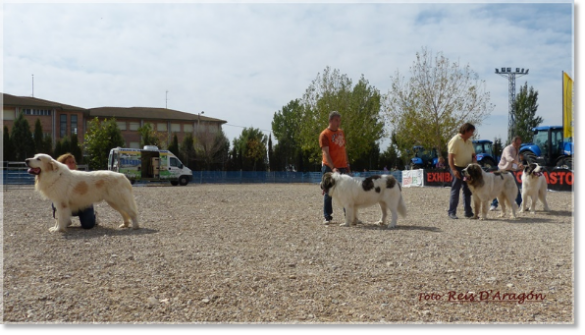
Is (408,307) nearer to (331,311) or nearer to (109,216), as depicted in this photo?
(331,311)

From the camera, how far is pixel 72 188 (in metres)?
7.08

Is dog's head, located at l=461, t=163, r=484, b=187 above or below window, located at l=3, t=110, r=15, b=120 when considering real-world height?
below

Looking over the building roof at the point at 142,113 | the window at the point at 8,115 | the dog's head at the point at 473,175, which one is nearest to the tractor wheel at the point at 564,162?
the dog's head at the point at 473,175

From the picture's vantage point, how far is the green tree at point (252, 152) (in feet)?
154

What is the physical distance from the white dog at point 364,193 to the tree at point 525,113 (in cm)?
2994

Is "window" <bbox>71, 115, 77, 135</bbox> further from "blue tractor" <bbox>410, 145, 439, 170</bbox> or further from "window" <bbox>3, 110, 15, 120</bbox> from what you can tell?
"blue tractor" <bbox>410, 145, 439, 170</bbox>

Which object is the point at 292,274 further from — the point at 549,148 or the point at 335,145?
the point at 549,148

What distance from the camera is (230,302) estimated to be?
3.61 metres

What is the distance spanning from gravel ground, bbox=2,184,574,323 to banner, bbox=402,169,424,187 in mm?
18137

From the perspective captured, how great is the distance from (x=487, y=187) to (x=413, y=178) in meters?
18.2

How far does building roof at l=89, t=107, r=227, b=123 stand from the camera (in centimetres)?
5941

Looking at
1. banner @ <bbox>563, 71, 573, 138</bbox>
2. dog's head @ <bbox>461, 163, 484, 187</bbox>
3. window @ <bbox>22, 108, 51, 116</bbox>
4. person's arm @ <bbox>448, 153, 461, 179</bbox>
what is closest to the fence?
window @ <bbox>22, 108, 51, 116</bbox>

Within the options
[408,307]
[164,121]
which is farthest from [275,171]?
[408,307]

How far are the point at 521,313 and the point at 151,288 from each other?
2973mm
